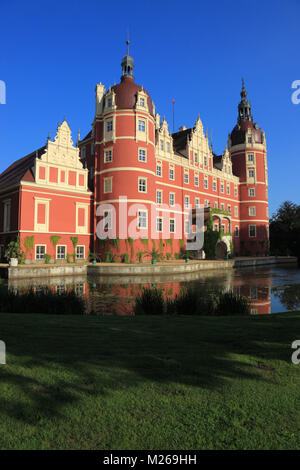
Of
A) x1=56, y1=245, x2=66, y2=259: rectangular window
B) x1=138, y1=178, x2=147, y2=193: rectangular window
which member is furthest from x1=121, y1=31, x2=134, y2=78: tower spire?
x1=56, y1=245, x2=66, y2=259: rectangular window

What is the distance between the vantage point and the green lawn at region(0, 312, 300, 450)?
7.46ft

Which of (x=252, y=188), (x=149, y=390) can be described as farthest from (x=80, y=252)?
(x=252, y=188)

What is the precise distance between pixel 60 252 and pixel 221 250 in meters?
25.3

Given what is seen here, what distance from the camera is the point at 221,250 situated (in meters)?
43.6

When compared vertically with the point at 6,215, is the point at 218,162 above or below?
above

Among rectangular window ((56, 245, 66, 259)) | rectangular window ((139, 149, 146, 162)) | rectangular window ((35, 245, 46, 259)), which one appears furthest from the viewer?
rectangular window ((139, 149, 146, 162))

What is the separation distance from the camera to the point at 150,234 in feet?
108

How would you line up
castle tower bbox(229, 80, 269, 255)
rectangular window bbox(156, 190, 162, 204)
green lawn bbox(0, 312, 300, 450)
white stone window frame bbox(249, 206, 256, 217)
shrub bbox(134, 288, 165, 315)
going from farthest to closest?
white stone window frame bbox(249, 206, 256, 217)
castle tower bbox(229, 80, 269, 255)
rectangular window bbox(156, 190, 162, 204)
shrub bbox(134, 288, 165, 315)
green lawn bbox(0, 312, 300, 450)

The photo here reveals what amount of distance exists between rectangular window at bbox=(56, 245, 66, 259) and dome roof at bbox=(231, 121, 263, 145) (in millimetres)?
40074

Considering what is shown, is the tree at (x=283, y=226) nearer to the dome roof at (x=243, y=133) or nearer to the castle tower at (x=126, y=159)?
→ the dome roof at (x=243, y=133)

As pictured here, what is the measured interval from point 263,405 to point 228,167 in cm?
5194

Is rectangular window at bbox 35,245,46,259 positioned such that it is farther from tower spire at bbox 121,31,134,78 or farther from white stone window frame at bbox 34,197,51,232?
tower spire at bbox 121,31,134,78

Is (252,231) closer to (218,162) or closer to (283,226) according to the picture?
(283,226)

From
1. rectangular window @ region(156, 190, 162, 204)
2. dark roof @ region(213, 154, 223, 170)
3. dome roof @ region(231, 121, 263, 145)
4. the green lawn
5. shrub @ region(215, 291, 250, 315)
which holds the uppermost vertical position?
dome roof @ region(231, 121, 263, 145)
